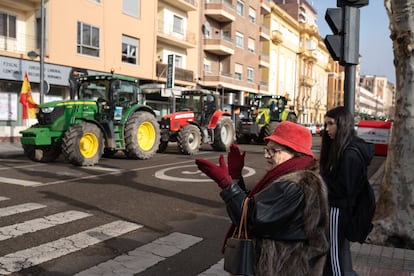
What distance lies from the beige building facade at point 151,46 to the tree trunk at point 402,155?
1021cm

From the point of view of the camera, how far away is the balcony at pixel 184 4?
2982 centimetres

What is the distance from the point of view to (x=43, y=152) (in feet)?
40.8

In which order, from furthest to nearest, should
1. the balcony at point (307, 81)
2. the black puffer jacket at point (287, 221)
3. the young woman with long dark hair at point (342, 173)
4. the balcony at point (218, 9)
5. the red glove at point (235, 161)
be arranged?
1. the balcony at point (307, 81)
2. the balcony at point (218, 9)
3. the young woman with long dark hair at point (342, 173)
4. the red glove at point (235, 161)
5. the black puffer jacket at point (287, 221)

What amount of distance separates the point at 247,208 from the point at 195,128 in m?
13.6

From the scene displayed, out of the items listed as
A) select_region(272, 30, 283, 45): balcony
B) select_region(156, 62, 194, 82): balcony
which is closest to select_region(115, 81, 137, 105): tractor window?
select_region(156, 62, 194, 82): balcony

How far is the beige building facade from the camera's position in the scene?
66.1 ft

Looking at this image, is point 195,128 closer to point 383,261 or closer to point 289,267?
point 383,261

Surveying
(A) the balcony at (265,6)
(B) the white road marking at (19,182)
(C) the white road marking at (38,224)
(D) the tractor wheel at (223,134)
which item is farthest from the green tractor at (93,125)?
(A) the balcony at (265,6)

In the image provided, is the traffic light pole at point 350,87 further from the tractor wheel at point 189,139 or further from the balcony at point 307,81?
the balcony at point 307,81

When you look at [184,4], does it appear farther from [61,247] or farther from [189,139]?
[61,247]

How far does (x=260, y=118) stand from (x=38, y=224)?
55.9ft

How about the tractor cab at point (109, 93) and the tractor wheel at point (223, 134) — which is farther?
the tractor wheel at point (223, 134)

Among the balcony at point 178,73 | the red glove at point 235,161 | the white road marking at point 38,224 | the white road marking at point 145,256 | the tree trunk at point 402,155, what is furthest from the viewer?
the balcony at point 178,73

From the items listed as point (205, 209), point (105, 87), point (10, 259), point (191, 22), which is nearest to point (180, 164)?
point (105, 87)
